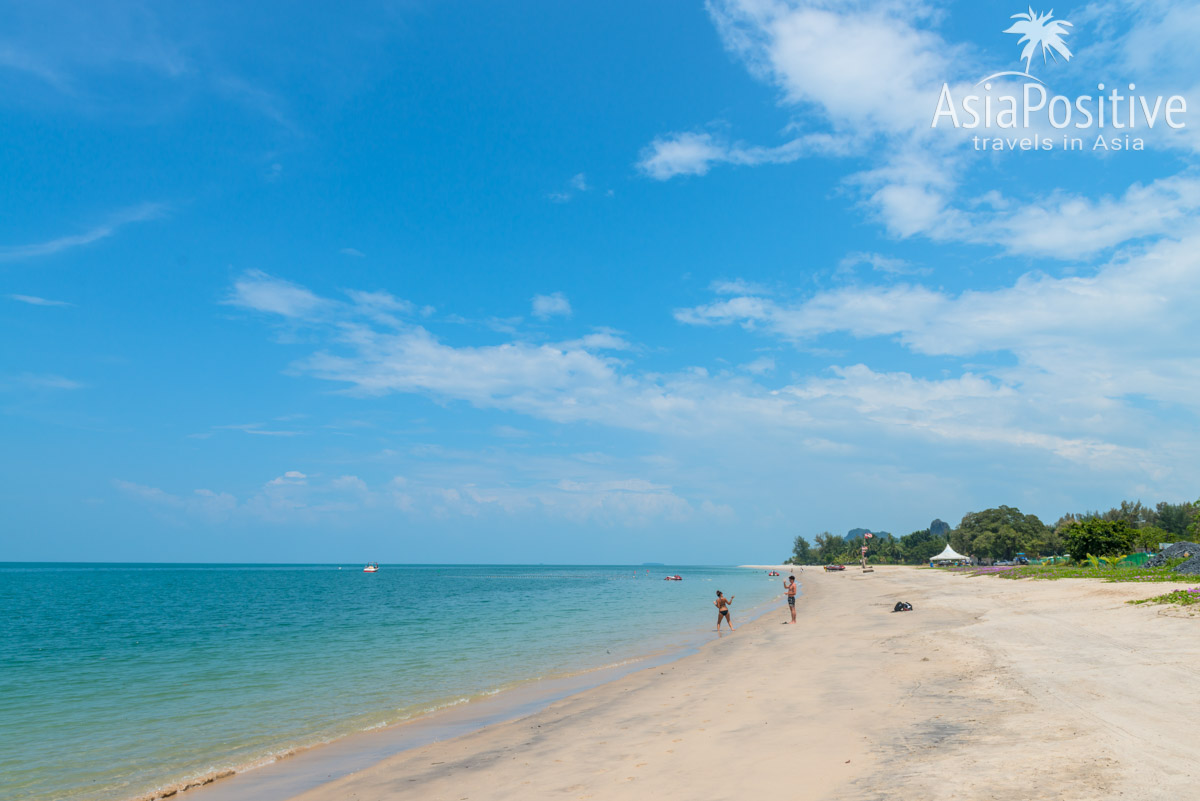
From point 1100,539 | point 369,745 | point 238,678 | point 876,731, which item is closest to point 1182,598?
point 876,731

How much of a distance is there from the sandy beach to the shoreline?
602mm

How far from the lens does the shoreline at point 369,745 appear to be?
11.8 metres

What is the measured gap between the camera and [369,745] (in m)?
14.5

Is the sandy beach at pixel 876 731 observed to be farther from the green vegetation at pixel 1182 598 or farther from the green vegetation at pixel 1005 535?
the green vegetation at pixel 1005 535

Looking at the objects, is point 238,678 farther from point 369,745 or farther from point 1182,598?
point 1182,598

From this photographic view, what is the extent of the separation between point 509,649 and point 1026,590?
33041mm

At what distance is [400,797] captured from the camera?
1041 cm

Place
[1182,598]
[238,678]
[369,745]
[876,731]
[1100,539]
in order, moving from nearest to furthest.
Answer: [876,731] → [369,745] → [1182,598] → [238,678] → [1100,539]

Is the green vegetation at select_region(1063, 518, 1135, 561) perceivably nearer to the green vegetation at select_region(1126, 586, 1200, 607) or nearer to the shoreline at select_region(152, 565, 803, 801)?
the green vegetation at select_region(1126, 586, 1200, 607)

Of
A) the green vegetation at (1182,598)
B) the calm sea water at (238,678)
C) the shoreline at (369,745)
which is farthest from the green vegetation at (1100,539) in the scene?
the shoreline at (369,745)

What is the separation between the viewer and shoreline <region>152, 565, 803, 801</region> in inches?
463

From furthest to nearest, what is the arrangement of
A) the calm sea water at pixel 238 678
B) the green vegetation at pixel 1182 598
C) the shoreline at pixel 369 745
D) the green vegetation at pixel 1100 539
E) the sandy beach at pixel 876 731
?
the green vegetation at pixel 1100 539, the green vegetation at pixel 1182 598, the calm sea water at pixel 238 678, the shoreline at pixel 369 745, the sandy beach at pixel 876 731

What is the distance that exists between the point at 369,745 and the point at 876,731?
1088cm

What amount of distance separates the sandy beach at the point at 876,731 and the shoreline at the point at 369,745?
1.98 ft
